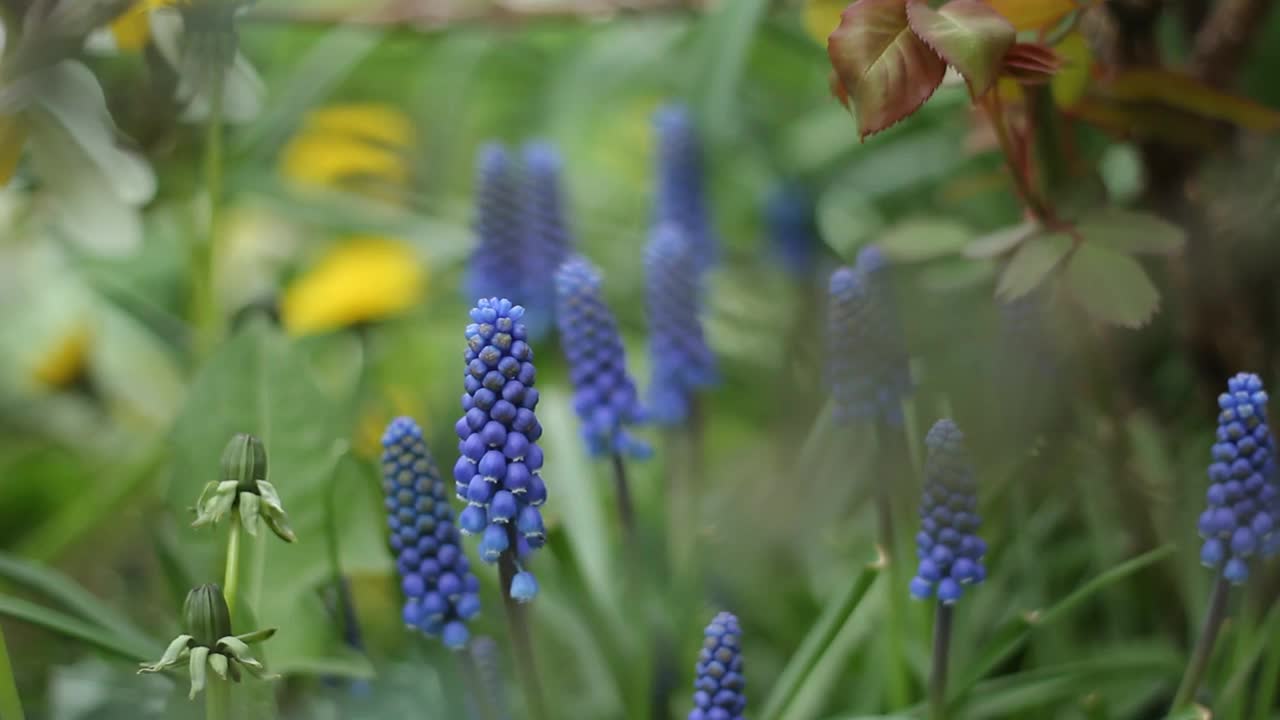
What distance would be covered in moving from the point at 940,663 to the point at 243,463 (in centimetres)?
50

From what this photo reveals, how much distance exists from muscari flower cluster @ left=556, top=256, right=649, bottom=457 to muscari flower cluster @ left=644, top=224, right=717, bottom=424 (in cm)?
14

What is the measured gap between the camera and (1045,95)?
1.00 metres

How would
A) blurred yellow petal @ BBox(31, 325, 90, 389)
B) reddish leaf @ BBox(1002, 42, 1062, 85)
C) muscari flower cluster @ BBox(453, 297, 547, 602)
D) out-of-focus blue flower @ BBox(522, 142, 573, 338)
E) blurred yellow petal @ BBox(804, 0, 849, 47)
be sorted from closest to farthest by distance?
muscari flower cluster @ BBox(453, 297, 547, 602), reddish leaf @ BBox(1002, 42, 1062, 85), out-of-focus blue flower @ BBox(522, 142, 573, 338), blurred yellow petal @ BBox(804, 0, 849, 47), blurred yellow petal @ BBox(31, 325, 90, 389)

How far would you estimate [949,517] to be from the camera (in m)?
0.84

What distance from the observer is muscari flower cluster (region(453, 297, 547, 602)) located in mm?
740

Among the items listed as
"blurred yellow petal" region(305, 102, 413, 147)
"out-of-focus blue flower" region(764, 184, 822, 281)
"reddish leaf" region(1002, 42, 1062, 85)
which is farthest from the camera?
"blurred yellow petal" region(305, 102, 413, 147)

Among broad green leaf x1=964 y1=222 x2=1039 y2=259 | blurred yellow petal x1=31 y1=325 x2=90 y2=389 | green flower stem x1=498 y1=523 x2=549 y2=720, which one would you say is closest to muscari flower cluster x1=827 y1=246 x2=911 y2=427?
broad green leaf x1=964 y1=222 x2=1039 y2=259

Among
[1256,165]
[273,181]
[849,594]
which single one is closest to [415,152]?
[273,181]

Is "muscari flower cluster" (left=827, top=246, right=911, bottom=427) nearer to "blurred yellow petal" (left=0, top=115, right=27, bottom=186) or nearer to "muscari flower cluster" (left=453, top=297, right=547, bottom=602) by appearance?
"muscari flower cluster" (left=453, top=297, right=547, bottom=602)

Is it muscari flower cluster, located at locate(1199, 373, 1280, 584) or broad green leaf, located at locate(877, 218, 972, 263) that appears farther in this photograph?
broad green leaf, located at locate(877, 218, 972, 263)

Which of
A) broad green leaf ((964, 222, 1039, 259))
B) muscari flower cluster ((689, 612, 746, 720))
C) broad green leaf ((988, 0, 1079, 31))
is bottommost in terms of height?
muscari flower cluster ((689, 612, 746, 720))

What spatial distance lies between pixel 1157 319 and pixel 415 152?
59.6 inches

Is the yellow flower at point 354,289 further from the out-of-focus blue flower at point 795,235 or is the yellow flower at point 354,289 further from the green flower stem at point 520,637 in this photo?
the green flower stem at point 520,637

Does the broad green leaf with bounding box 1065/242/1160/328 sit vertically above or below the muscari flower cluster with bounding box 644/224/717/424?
above
